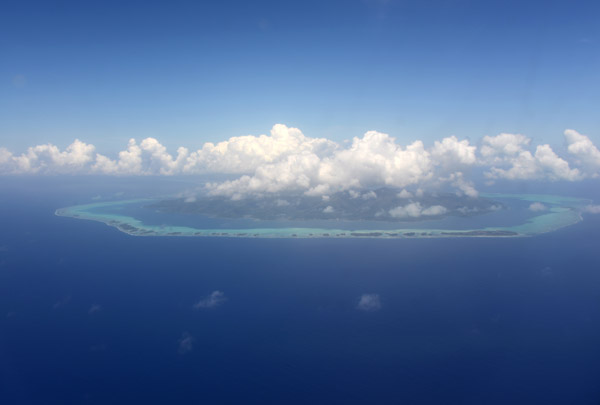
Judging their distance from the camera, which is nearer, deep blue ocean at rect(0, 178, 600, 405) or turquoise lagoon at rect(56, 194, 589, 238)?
deep blue ocean at rect(0, 178, 600, 405)

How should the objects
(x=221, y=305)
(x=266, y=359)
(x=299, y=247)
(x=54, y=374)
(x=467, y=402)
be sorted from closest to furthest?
(x=467, y=402) → (x=54, y=374) → (x=266, y=359) → (x=221, y=305) → (x=299, y=247)

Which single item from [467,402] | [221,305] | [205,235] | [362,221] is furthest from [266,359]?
[362,221]

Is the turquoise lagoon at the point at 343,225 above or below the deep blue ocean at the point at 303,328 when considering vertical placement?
above

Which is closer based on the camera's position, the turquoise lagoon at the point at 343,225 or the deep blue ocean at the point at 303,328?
the deep blue ocean at the point at 303,328

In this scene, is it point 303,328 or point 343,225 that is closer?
point 303,328

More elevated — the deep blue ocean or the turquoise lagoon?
the turquoise lagoon

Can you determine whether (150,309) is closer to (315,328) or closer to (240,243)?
(315,328)

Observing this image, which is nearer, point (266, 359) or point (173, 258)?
point (266, 359)

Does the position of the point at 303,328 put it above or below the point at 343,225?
below
